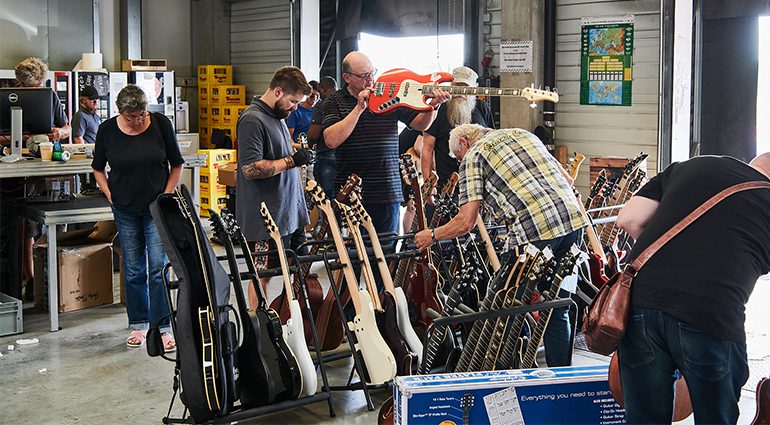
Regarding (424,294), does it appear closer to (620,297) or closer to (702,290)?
(620,297)

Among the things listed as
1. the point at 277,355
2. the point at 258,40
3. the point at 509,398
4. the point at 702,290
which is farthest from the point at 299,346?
the point at 258,40

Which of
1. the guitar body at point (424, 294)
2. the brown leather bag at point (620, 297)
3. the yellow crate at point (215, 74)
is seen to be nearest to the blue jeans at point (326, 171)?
the guitar body at point (424, 294)

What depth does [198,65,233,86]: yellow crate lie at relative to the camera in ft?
40.0

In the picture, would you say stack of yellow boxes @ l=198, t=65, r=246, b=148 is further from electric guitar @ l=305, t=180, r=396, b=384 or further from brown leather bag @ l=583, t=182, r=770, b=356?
brown leather bag @ l=583, t=182, r=770, b=356

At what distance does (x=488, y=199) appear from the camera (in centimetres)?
422

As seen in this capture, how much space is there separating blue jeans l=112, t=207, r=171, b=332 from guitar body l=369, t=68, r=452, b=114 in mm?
1462

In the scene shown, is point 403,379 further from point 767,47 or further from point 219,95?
point 219,95

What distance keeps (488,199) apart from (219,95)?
849 centimetres

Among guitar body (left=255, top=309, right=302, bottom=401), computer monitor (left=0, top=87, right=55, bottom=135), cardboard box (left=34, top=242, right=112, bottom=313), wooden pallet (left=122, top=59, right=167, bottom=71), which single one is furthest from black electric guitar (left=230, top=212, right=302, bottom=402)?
wooden pallet (left=122, top=59, right=167, bottom=71)

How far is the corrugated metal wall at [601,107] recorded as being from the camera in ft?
27.9

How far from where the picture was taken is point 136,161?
5223 millimetres

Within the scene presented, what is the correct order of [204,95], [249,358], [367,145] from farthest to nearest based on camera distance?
[204,95] < [367,145] < [249,358]

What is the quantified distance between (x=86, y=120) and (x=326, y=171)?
8.84 feet

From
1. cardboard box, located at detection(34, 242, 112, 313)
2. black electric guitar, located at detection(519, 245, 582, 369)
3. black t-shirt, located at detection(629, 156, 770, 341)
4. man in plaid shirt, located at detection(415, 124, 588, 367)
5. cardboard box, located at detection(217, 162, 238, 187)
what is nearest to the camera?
black t-shirt, located at detection(629, 156, 770, 341)
